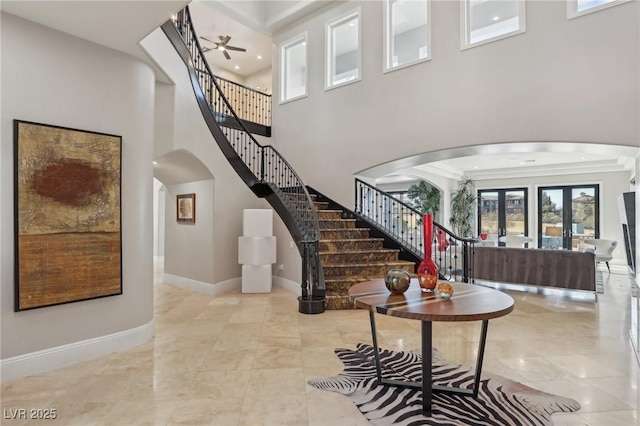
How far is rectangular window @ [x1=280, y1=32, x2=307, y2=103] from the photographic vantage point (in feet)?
27.7

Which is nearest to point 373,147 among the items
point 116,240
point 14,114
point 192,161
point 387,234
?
point 387,234

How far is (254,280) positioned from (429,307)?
4562 mm

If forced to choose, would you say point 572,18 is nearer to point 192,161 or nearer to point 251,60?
point 192,161

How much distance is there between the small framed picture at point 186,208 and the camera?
6.59 meters

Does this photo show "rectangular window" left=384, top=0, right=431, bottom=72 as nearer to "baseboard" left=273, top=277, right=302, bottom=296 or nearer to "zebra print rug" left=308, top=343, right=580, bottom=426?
"baseboard" left=273, top=277, right=302, bottom=296

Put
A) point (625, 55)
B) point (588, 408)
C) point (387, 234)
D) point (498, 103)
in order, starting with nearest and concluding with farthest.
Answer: point (588, 408) < point (625, 55) < point (498, 103) < point (387, 234)

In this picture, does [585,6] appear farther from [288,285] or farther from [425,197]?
[425,197]

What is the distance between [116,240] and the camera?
351 cm

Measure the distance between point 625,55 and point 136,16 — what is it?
19.3 ft

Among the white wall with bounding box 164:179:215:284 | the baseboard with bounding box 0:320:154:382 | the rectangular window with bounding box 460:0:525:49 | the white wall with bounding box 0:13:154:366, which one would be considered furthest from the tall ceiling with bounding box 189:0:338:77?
the baseboard with bounding box 0:320:154:382

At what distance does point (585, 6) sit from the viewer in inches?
187

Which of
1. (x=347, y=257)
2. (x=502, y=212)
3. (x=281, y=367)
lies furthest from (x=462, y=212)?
(x=281, y=367)

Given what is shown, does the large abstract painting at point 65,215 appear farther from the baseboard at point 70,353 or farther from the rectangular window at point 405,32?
the rectangular window at point 405,32

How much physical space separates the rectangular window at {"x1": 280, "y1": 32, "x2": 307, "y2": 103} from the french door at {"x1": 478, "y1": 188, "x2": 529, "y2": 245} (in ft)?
26.8
